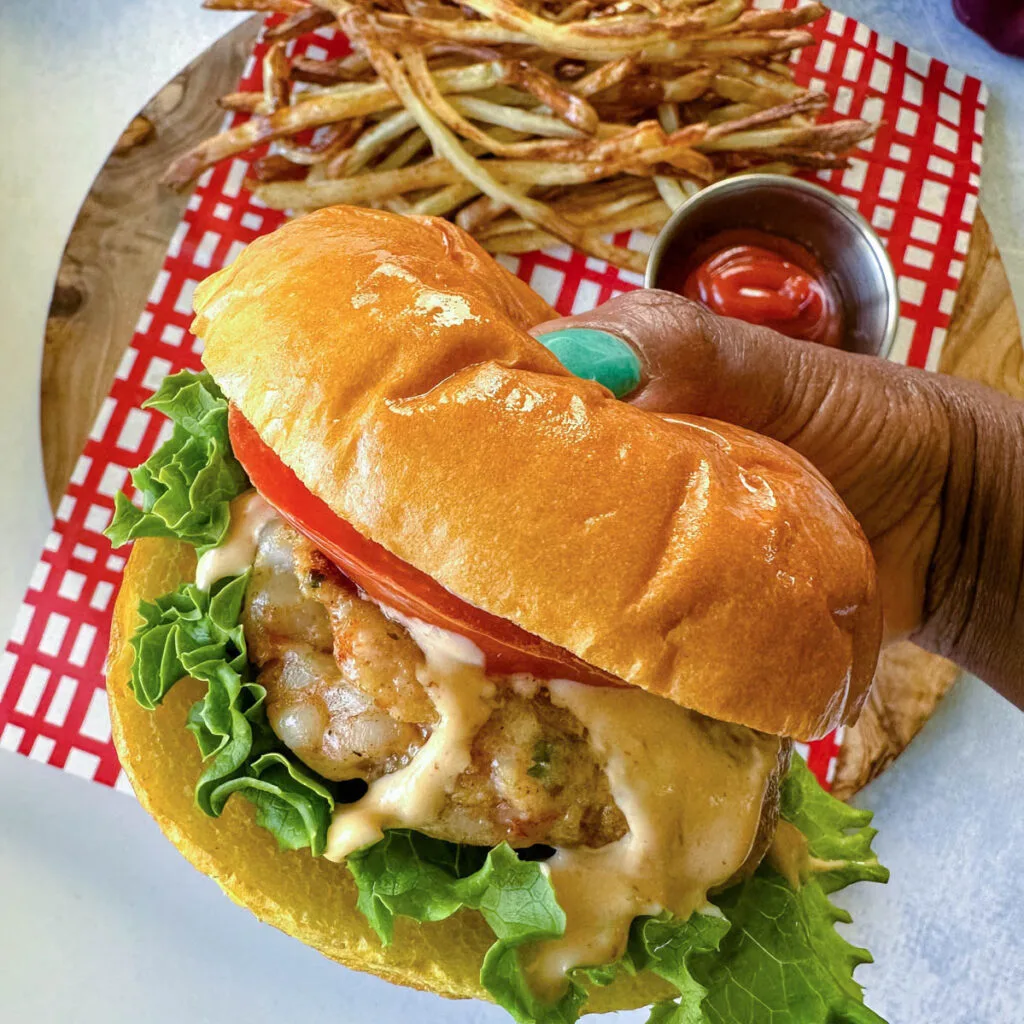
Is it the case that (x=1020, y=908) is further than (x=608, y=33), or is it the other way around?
(x=1020, y=908)

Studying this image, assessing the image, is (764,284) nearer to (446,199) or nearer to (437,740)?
(446,199)

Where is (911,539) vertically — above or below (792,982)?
above

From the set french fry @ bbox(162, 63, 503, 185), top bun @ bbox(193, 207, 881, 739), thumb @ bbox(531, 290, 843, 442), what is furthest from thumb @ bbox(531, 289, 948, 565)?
french fry @ bbox(162, 63, 503, 185)

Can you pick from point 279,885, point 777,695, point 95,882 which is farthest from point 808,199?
point 95,882

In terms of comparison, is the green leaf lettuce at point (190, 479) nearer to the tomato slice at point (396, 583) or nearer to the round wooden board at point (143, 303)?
the tomato slice at point (396, 583)

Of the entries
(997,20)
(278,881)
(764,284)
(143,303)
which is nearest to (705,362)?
(764,284)

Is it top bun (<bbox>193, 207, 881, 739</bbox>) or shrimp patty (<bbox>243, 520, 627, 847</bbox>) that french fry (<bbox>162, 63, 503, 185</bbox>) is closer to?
top bun (<bbox>193, 207, 881, 739</bbox>)

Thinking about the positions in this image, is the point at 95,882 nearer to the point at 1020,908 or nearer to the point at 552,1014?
the point at 552,1014

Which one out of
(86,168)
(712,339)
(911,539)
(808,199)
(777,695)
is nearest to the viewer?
(777,695)
